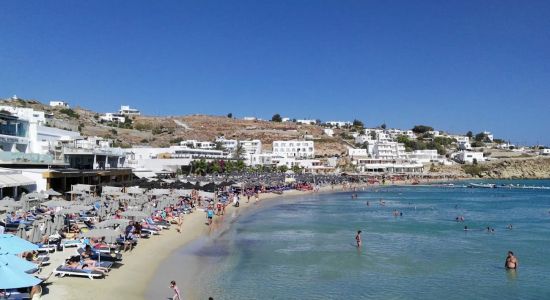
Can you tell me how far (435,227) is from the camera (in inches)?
1313

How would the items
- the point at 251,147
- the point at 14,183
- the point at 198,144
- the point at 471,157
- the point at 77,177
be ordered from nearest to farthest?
1. the point at 14,183
2. the point at 77,177
3. the point at 198,144
4. the point at 251,147
5. the point at 471,157

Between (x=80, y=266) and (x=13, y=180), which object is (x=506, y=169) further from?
(x=80, y=266)

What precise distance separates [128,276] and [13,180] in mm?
17393

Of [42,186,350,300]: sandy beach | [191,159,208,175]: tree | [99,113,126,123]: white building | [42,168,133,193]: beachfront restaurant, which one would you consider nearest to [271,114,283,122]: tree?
[99,113,126,123]: white building

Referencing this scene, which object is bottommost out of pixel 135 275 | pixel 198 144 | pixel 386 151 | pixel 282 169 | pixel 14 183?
pixel 135 275

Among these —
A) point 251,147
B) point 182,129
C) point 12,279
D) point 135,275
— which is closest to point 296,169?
point 251,147

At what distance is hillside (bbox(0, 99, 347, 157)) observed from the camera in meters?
118

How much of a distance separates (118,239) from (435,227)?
22778 millimetres

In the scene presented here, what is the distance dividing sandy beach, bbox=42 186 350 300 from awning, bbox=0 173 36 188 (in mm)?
10152

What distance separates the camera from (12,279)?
991 cm

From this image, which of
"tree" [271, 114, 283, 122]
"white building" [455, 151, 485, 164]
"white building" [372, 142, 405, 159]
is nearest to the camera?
"white building" [372, 142, 405, 159]

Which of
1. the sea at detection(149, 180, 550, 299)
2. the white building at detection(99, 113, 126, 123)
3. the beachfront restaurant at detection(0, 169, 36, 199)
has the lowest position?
the sea at detection(149, 180, 550, 299)

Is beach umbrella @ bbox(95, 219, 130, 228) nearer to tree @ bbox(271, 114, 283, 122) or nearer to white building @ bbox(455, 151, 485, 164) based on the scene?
white building @ bbox(455, 151, 485, 164)

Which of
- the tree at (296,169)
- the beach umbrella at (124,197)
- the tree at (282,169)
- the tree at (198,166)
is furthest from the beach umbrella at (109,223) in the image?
the tree at (296,169)
